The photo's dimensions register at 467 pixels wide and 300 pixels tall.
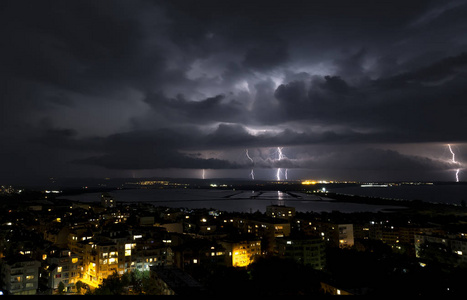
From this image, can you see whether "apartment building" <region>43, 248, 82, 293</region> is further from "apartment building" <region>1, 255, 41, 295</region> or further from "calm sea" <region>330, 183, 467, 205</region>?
"calm sea" <region>330, 183, 467, 205</region>

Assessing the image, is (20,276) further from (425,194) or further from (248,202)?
(425,194)

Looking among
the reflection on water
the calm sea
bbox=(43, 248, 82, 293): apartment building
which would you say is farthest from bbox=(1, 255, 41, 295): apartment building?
the calm sea

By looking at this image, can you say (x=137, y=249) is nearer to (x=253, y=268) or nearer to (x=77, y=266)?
(x=77, y=266)

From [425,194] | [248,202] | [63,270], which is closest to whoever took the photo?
[63,270]

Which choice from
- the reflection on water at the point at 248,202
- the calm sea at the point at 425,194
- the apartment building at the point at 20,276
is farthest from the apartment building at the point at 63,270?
the calm sea at the point at 425,194

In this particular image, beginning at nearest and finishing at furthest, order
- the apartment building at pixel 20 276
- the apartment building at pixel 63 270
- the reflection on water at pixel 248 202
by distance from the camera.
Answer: the apartment building at pixel 20 276 < the apartment building at pixel 63 270 < the reflection on water at pixel 248 202

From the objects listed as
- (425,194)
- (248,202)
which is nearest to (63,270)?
(248,202)

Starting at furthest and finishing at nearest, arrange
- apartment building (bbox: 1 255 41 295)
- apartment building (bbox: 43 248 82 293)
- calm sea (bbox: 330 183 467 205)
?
calm sea (bbox: 330 183 467 205)
apartment building (bbox: 43 248 82 293)
apartment building (bbox: 1 255 41 295)

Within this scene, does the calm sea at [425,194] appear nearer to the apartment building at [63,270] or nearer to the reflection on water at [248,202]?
the reflection on water at [248,202]

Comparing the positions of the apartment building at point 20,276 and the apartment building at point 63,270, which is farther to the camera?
the apartment building at point 63,270

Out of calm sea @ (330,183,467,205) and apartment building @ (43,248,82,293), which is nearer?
apartment building @ (43,248,82,293)

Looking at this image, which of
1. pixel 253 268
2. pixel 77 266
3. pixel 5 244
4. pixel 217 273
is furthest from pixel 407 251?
pixel 5 244
